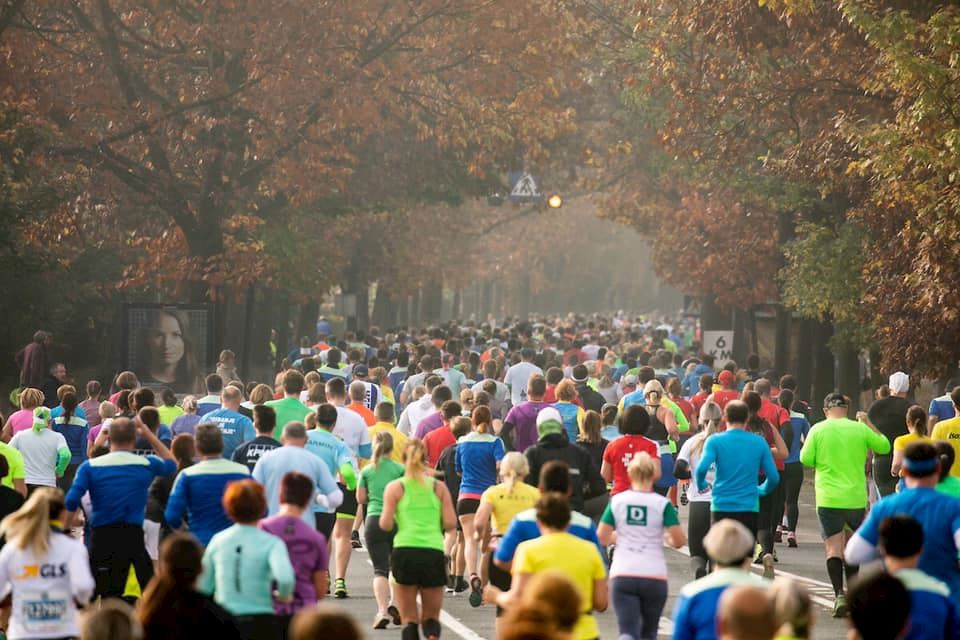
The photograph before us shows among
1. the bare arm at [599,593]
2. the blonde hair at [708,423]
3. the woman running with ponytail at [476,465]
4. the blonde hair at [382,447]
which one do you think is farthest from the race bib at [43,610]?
the blonde hair at [708,423]

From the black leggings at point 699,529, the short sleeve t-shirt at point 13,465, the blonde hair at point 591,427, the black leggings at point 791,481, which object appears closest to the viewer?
the short sleeve t-shirt at point 13,465

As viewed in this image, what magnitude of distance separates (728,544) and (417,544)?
15.1ft

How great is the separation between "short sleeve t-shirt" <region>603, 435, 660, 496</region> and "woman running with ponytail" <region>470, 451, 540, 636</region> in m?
2.29

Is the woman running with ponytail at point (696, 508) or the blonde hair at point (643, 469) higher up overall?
the blonde hair at point (643, 469)

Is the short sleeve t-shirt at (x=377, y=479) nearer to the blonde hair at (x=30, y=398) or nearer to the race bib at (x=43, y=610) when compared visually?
the blonde hair at (x=30, y=398)

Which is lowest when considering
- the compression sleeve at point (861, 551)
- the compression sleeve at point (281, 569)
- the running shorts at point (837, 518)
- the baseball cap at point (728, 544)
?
the running shorts at point (837, 518)

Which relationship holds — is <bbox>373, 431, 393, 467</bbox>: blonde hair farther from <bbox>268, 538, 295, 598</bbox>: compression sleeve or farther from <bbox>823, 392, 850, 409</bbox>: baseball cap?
<bbox>268, 538, 295, 598</bbox>: compression sleeve

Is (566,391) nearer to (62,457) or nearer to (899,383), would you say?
(899,383)

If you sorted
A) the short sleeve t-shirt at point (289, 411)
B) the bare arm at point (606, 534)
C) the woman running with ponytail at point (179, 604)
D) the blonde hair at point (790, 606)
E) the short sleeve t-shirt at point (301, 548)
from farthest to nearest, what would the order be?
the short sleeve t-shirt at point (289, 411)
the bare arm at point (606, 534)
the short sleeve t-shirt at point (301, 548)
the woman running with ponytail at point (179, 604)
the blonde hair at point (790, 606)

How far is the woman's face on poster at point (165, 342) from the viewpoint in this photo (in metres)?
30.1

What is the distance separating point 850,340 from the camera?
32.8 m

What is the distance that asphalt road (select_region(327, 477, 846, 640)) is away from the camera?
15.4 metres

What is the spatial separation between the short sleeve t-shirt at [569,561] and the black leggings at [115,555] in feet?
12.3

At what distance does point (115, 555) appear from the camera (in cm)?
1312
